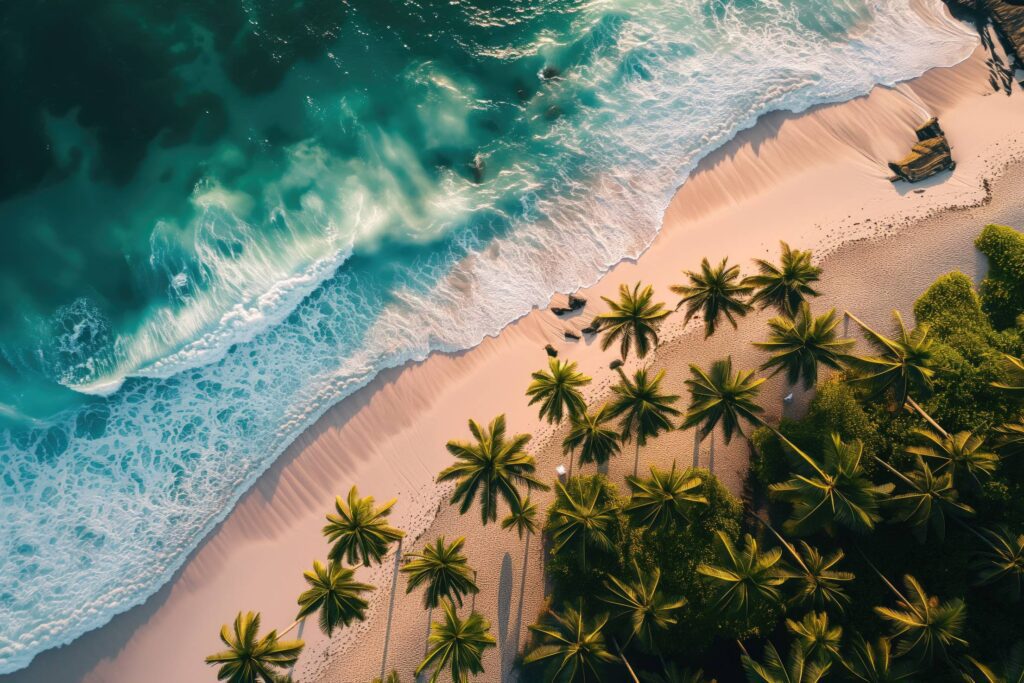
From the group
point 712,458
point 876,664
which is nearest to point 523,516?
point 712,458

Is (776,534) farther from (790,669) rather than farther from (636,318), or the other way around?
(636,318)

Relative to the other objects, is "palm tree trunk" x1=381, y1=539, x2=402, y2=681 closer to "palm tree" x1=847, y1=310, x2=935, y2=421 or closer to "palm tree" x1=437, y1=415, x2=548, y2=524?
"palm tree" x1=437, y1=415, x2=548, y2=524

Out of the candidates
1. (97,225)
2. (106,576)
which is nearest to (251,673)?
(106,576)

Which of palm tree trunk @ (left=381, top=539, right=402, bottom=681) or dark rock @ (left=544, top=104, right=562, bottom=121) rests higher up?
dark rock @ (left=544, top=104, right=562, bottom=121)

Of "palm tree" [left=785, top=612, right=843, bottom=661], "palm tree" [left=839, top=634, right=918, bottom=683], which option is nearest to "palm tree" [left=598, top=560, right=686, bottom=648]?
"palm tree" [left=785, top=612, right=843, bottom=661]

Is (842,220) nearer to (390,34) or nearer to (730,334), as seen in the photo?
(730,334)

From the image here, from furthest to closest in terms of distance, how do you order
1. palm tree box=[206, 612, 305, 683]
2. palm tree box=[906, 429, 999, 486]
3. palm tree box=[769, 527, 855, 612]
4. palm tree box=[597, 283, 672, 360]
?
palm tree box=[597, 283, 672, 360]
palm tree box=[906, 429, 999, 486]
palm tree box=[769, 527, 855, 612]
palm tree box=[206, 612, 305, 683]
